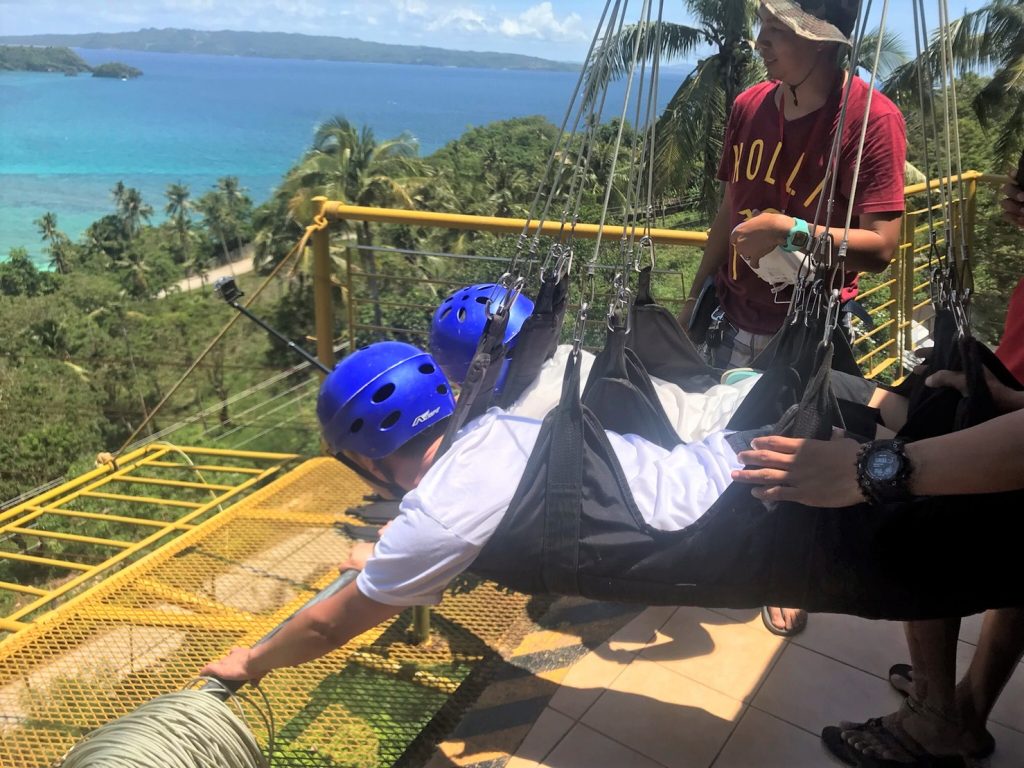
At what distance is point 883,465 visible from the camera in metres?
1.30

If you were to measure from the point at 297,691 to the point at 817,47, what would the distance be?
2.56 m

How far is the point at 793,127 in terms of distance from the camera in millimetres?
2275

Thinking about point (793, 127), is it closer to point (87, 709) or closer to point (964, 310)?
point (964, 310)

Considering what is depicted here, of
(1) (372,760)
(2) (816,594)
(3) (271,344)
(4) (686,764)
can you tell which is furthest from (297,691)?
(3) (271,344)

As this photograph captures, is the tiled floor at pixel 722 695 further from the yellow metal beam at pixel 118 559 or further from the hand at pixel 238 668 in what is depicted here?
the yellow metal beam at pixel 118 559

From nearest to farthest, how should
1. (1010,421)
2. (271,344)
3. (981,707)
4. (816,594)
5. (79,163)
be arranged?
(1010,421) → (816,594) → (981,707) → (271,344) → (79,163)

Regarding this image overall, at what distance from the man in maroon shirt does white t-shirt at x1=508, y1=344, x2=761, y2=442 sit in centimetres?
41

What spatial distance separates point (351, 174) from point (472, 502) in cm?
2684

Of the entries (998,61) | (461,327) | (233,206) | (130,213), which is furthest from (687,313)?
(233,206)

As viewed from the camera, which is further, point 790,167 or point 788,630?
point 788,630

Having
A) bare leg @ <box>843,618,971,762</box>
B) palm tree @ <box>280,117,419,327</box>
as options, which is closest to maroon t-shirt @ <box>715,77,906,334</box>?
bare leg @ <box>843,618,971,762</box>

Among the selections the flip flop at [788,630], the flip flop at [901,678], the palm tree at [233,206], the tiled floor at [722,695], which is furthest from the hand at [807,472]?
the palm tree at [233,206]

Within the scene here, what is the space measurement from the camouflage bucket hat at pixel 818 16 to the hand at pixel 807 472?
48.1 inches

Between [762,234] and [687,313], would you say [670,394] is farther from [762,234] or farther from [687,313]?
[687,313]
